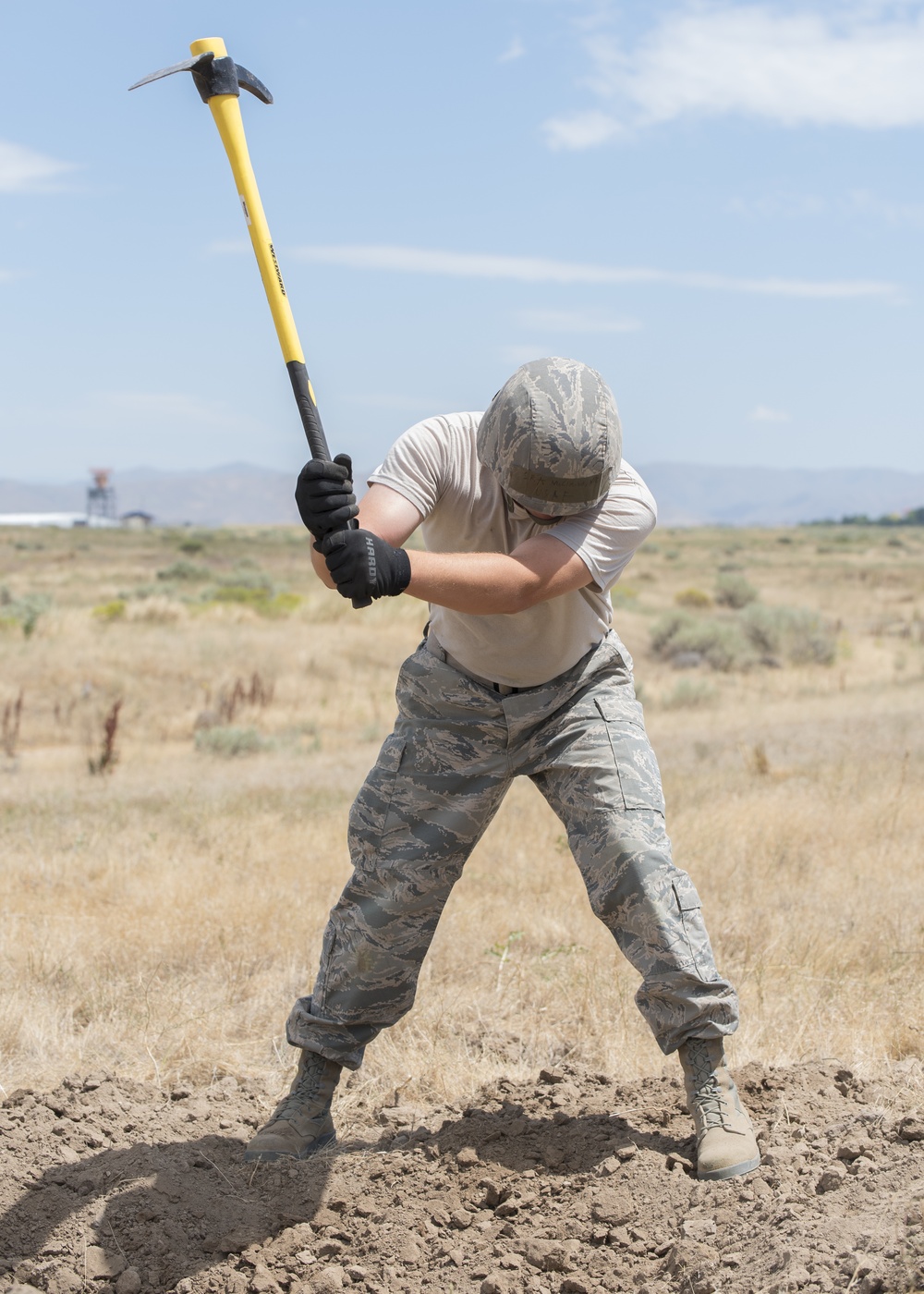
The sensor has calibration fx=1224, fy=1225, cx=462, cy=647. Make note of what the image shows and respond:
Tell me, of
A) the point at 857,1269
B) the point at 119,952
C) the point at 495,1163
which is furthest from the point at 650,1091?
the point at 119,952

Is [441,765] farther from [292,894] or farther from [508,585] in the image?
[292,894]

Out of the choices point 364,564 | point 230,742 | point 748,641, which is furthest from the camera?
point 748,641

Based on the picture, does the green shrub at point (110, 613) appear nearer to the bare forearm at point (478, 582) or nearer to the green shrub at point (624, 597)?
the green shrub at point (624, 597)

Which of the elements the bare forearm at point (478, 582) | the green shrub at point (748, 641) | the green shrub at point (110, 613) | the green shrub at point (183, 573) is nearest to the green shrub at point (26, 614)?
the green shrub at point (110, 613)

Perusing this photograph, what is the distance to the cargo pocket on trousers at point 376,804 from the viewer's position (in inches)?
128

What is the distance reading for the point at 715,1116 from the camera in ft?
9.81

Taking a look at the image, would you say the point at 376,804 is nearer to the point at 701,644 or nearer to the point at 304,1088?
the point at 304,1088

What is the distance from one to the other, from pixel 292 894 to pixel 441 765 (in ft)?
8.16

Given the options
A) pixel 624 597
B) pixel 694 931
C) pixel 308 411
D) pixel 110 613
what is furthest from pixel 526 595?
pixel 624 597

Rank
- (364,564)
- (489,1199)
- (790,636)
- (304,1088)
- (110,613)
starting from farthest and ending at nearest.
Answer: (110,613)
(790,636)
(304,1088)
(489,1199)
(364,564)

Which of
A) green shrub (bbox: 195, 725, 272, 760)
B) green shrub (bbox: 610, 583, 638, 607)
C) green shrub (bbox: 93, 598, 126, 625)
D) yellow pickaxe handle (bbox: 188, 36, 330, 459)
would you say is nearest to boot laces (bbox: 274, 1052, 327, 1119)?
yellow pickaxe handle (bbox: 188, 36, 330, 459)

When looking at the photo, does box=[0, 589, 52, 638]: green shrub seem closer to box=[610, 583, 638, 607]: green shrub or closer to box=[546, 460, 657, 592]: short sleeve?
box=[610, 583, 638, 607]: green shrub

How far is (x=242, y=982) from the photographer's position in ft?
14.9

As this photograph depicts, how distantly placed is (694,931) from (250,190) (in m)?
2.16
